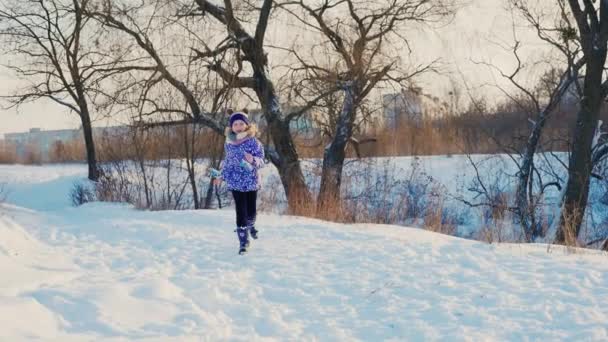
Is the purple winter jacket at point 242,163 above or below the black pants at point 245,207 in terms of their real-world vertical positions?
above

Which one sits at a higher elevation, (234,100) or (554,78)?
(554,78)

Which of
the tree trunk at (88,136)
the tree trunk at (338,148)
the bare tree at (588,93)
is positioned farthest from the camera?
the tree trunk at (88,136)

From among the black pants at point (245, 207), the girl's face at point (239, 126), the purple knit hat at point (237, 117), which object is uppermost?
the purple knit hat at point (237, 117)

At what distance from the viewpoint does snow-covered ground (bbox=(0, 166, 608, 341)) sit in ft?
11.3

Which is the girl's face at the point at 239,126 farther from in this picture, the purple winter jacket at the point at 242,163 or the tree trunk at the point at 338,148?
the tree trunk at the point at 338,148

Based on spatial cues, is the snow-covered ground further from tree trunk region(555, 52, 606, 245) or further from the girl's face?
tree trunk region(555, 52, 606, 245)

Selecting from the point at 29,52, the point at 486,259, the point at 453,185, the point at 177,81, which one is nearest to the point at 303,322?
the point at 486,259

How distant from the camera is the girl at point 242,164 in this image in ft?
19.5

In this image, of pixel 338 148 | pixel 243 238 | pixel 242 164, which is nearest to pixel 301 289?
pixel 243 238

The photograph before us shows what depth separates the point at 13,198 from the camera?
2034 centimetres

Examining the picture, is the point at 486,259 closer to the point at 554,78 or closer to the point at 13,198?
the point at 554,78

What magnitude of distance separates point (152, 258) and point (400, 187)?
31.8 ft

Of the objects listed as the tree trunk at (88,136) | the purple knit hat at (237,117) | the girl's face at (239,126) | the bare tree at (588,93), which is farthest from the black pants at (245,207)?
the tree trunk at (88,136)

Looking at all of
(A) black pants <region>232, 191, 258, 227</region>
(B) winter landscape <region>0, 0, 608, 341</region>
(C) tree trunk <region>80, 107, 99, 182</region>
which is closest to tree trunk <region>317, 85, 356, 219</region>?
(B) winter landscape <region>0, 0, 608, 341</region>
